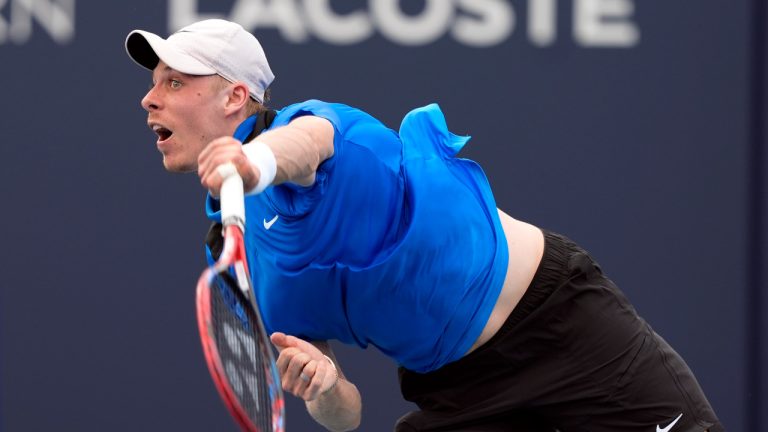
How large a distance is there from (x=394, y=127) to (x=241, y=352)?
88.9 inches

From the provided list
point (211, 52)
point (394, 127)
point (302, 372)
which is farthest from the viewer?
point (394, 127)

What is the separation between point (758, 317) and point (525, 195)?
0.86 metres

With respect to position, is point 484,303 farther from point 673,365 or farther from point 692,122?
point 692,122

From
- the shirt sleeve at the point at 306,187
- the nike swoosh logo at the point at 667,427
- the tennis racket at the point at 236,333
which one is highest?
the shirt sleeve at the point at 306,187

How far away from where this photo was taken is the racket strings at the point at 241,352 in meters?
1.91

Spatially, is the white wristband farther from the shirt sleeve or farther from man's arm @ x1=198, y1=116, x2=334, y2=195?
the shirt sleeve

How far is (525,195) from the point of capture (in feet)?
14.0

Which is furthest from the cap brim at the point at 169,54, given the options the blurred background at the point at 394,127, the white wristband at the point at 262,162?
the blurred background at the point at 394,127

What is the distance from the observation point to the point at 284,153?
2.00 metres

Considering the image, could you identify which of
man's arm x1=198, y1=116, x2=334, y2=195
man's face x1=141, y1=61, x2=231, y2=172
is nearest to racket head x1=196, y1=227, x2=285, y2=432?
man's arm x1=198, y1=116, x2=334, y2=195

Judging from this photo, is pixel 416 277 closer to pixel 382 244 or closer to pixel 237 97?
pixel 382 244

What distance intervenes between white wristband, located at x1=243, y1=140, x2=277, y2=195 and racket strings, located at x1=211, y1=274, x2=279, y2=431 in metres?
0.14

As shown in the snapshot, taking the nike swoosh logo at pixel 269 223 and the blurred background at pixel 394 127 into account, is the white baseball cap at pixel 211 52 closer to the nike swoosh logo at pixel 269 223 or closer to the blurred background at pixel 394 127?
the nike swoosh logo at pixel 269 223

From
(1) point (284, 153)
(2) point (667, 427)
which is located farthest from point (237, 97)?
(2) point (667, 427)
